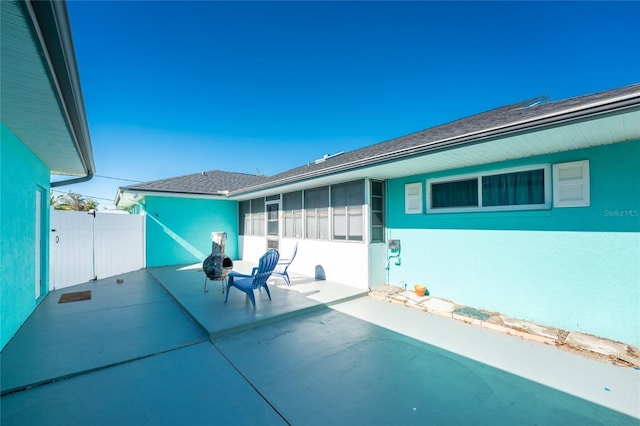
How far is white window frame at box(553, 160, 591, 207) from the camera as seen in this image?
143 inches

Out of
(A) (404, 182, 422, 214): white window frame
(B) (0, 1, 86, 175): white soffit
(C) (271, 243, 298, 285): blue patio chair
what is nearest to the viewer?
(B) (0, 1, 86, 175): white soffit

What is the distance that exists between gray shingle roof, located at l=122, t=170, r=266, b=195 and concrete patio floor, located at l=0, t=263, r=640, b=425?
557 cm

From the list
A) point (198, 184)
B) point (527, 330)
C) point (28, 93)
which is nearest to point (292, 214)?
point (198, 184)

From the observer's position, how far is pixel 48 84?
8.10ft

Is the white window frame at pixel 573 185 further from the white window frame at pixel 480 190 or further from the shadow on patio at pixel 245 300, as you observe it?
the shadow on patio at pixel 245 300

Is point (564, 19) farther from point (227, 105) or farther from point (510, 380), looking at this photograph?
point (227, 105)

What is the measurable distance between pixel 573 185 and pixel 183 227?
37.8 ft

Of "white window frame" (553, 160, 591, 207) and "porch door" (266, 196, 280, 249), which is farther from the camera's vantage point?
"porch door" (266, 196, 280, 249)

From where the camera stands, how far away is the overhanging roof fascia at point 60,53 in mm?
1581

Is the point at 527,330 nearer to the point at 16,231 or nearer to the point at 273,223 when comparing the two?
the point at 273,223

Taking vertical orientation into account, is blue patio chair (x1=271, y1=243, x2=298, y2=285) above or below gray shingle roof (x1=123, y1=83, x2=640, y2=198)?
below

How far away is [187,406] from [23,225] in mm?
4633

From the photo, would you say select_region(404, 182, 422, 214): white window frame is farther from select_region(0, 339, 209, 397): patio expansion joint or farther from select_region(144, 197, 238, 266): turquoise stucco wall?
select_region(144, 197, 238, 266): turquoise stucco wall

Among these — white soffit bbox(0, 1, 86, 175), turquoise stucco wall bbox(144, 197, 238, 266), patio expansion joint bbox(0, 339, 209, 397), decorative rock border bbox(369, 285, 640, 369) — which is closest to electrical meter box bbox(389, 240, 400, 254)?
decorative rock border bbox(369, 285, 640, 369)
